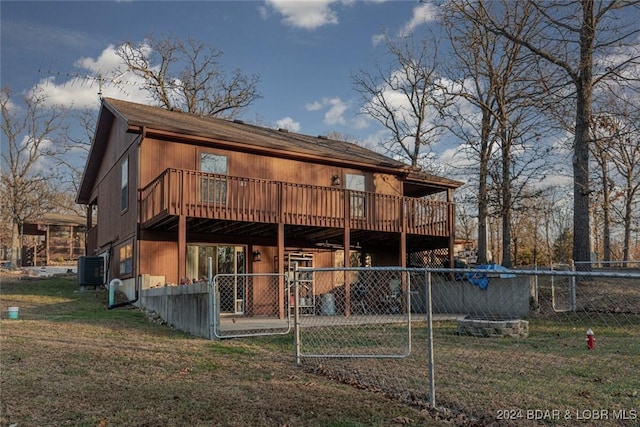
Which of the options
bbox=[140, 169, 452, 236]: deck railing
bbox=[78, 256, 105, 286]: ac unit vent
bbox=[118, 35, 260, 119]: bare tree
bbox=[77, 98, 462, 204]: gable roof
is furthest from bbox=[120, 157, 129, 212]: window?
bbox=[118, 35, 260, 119]: bare tree

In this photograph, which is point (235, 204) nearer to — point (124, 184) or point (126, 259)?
point (126, 259)

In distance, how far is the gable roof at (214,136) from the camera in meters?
14.1

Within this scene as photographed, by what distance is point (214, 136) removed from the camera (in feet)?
47.5

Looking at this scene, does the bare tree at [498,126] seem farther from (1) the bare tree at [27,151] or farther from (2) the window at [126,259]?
(1) the bare tree at [27,151]

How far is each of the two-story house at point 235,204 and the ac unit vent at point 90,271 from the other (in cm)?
38

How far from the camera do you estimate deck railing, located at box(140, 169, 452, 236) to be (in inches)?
494

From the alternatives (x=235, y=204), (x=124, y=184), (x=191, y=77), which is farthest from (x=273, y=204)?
(x=191, y=77)

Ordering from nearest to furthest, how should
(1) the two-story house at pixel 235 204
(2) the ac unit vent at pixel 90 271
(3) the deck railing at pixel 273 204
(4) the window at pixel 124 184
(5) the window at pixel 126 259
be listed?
(3) the deck railing at pixel 273 204
(1) the two-story house at pixel 235 204
(5) the window at pixel 126 259
(4) the window at pixel 124 184
(2) the ac unit vent at pixel 90 271

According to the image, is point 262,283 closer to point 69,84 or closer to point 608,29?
point 69,84

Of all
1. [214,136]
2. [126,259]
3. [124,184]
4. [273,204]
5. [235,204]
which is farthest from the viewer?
[124,184]

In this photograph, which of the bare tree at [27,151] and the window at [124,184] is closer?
the window at [124,184]

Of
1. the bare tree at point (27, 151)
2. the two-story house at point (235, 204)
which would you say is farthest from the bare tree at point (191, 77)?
the two-story house at point (235, 204)

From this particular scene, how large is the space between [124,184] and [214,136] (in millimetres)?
3720

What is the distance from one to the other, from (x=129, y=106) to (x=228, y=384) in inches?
537
